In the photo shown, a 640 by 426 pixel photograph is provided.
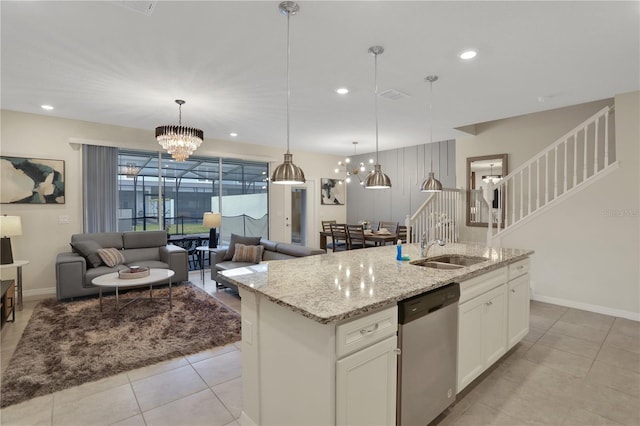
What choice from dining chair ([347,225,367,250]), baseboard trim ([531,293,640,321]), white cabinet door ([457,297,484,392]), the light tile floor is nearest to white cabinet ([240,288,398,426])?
the light tile floor

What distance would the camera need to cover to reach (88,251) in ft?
14.8

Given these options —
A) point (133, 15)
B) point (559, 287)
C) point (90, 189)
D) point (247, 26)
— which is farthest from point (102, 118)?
point (559, 287)

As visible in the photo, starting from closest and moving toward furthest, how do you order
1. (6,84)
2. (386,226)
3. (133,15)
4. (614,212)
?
(133,15), (6,84), (614,212), (386,226)

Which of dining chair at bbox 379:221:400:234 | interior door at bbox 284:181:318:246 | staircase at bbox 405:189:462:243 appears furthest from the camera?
interior door at bbox 284:181:318:246

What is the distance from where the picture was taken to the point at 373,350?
155cm

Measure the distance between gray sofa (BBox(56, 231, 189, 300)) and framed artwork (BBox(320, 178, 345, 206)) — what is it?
4090mm

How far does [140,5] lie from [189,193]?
458 centimetres

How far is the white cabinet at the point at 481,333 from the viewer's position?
2143 millimetres

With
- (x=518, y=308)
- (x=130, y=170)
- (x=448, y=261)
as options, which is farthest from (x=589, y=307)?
(x=130, y=170)

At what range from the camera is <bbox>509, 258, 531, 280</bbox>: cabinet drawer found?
2.78 meters

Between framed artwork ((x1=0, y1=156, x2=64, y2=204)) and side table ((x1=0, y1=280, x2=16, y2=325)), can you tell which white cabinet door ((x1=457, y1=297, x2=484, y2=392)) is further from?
framed artwork ((x1=0, y1=156, x2=64, y2=204))

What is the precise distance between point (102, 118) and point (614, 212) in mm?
7146

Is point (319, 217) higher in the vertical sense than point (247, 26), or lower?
lower

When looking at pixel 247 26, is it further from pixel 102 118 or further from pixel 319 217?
pixel 319 217
